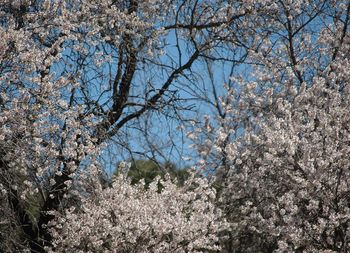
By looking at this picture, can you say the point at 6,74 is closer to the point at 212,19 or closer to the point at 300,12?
the point at 212,19

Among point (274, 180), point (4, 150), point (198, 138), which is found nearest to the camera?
point (4, 150)

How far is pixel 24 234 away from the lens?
23.6 feet

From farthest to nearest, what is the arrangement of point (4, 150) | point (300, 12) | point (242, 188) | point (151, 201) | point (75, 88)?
1. point (300, 12)
2. point (242, 188)
3. point (151, 201)
4. point (75, 88)
5. point (4, 150)

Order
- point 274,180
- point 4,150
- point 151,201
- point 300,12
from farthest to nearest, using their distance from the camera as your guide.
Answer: point 300,12 < point 274,180 < point 151,201 < point 4,150

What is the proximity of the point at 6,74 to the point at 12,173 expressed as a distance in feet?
3.18

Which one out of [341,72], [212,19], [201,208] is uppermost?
[212,19]

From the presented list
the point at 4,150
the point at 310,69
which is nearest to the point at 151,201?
the point at 4,150

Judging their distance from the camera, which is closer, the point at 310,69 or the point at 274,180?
the point at 274,180

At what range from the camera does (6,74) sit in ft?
19.4

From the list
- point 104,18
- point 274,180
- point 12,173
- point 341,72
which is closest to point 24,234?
point 12,173

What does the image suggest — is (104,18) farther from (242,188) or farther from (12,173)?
(242,188)

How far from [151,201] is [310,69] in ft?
12.7

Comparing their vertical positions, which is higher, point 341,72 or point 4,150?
point 341,72

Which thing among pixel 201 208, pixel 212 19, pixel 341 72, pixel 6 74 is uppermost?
pixel 212 19
